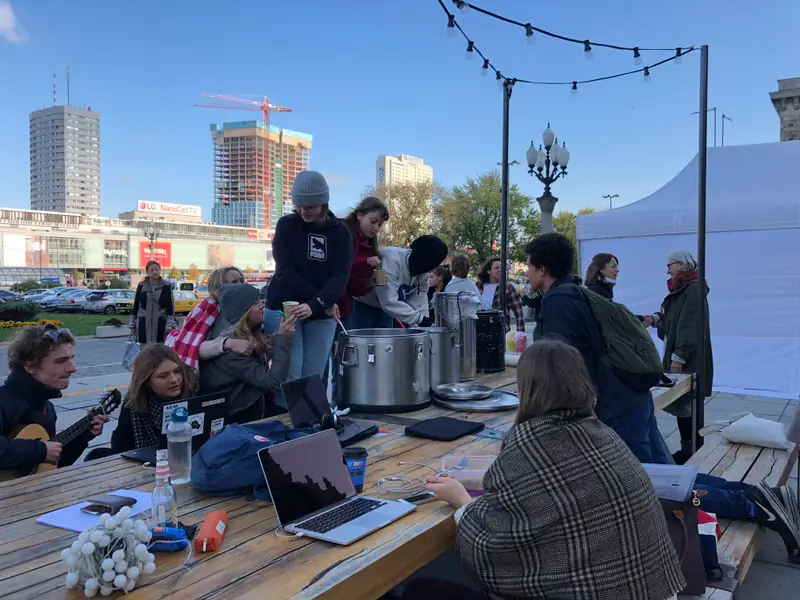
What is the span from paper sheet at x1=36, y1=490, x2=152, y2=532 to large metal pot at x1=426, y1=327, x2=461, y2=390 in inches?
67.1

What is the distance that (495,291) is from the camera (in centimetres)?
802

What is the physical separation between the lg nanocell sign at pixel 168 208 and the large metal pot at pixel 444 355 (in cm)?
12716

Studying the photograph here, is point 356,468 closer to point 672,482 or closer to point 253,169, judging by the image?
point 672,482

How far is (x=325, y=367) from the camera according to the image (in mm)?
3914

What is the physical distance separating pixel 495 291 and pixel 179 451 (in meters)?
6.26

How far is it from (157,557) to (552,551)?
103 cm

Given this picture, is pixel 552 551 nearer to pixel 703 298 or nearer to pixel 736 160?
pixel 703 298

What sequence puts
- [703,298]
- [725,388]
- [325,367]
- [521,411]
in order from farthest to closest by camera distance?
[725,388] → [703,298] → [325,367] → [521,411]

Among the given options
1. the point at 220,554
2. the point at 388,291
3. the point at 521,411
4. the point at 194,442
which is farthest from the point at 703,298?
the point at 220,554

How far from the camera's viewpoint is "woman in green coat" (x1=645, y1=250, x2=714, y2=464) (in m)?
5.21

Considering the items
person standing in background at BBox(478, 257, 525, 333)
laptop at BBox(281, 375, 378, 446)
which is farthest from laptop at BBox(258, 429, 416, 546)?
person standing in background at BBox(478, 257, 525, 333)

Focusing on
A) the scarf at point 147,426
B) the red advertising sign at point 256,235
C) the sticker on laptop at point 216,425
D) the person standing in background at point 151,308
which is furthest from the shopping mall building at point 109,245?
the sticker on laptop at point 216,425

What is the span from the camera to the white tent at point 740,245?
7.29 m

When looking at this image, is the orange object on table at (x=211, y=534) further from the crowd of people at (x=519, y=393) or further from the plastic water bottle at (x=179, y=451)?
the crowd of people at (x=519, y=393)
